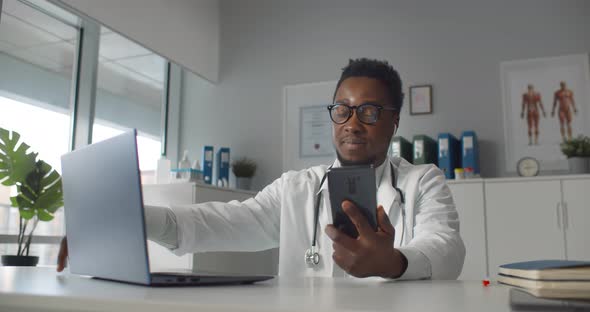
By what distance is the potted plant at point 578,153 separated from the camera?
3178mm

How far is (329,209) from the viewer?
1669mm

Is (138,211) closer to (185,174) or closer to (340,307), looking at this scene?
(340,307)

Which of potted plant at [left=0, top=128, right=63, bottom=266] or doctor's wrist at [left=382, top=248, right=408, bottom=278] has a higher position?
potted plant at [left=0, top=128, right=63, bottom=266]

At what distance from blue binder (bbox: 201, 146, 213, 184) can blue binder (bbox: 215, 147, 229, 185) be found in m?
0.08

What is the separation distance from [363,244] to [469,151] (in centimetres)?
271

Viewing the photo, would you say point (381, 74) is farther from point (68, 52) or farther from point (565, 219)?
point (68, 52)

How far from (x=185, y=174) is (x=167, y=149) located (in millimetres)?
906

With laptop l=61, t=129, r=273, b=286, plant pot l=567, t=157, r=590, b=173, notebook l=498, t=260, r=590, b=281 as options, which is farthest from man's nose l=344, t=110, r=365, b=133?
plant pot l=567, t=157, r=590, b=173

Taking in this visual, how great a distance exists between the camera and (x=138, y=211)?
Result: 2.40ft

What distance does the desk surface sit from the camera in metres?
0.58

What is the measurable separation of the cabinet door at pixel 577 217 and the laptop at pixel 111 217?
2.71m

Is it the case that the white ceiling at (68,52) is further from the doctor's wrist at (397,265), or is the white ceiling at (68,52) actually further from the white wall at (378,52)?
the doctor's wrist at (397,265)

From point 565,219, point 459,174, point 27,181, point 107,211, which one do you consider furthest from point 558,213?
point 27,181

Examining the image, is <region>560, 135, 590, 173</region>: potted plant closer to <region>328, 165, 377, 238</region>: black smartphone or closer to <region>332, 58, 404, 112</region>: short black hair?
<region>332, 58, 404, 112</region>: short black hair
